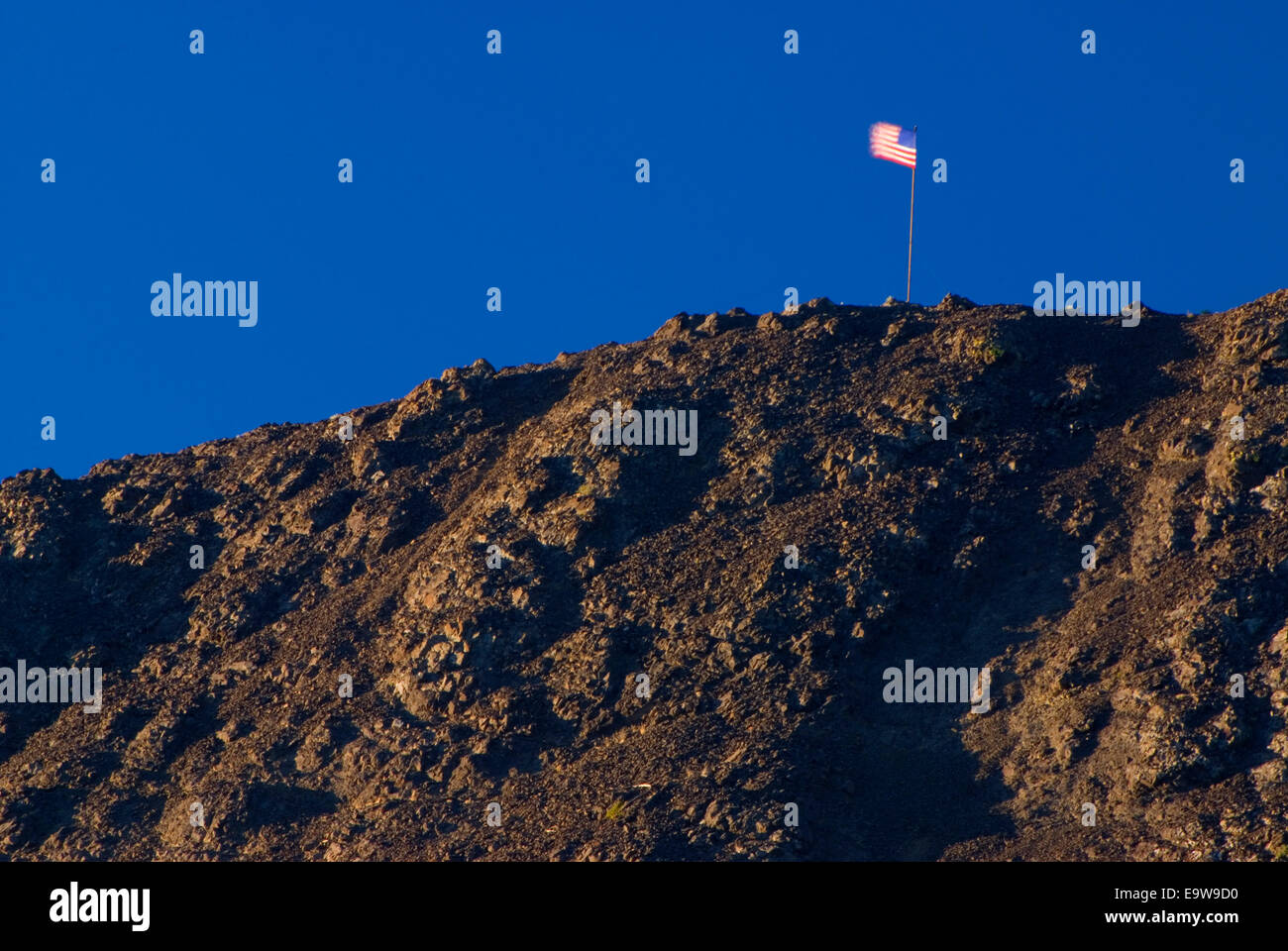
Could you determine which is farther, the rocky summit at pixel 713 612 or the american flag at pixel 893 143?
the american flag at pixel 893 143

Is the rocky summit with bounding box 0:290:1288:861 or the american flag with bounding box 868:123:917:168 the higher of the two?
the american flag with bounding box 868:123:917:168

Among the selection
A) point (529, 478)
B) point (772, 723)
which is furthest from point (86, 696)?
point (772, 723)

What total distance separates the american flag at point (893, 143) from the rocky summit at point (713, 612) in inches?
236

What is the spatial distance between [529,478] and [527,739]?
1086 cm

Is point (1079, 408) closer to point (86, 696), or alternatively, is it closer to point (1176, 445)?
point (1176, 445)

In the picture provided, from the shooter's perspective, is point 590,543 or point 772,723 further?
point 590,543

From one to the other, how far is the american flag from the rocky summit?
6.00 meters

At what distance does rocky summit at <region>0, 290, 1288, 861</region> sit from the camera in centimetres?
4422

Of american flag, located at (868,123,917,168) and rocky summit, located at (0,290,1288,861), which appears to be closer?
rocky summit, located at (0,290,1288,861)

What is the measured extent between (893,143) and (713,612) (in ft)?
63.2

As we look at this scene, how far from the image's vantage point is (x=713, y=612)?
50625 mm

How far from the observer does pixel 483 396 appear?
63750 mm

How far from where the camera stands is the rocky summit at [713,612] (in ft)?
145

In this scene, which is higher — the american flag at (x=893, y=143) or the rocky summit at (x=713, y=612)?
the american flag at (x=893, y=143)
